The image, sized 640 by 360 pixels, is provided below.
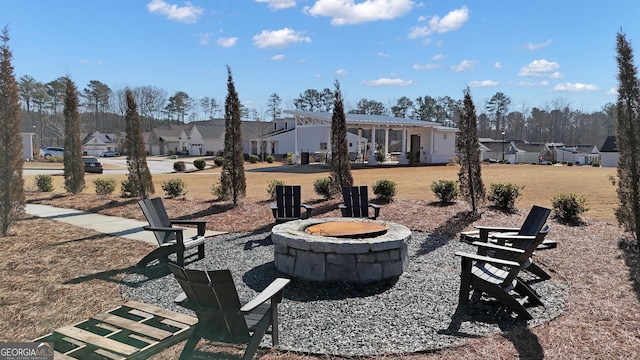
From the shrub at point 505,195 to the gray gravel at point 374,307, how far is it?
3.96m

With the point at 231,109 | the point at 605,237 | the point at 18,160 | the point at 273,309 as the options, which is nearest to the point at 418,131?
the point at 231,109

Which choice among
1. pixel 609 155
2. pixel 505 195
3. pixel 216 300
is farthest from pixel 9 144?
pixel 609 155

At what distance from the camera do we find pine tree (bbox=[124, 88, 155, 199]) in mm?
11977

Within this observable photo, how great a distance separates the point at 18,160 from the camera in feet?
27.8

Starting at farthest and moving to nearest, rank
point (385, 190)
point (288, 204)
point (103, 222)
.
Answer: point (385, 190)
point (103, 222)
point (288, 204)

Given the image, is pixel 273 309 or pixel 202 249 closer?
pixel 273 309

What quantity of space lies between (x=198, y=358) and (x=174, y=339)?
1.04ft

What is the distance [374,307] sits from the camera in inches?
172

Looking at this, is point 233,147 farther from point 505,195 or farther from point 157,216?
point 505,195

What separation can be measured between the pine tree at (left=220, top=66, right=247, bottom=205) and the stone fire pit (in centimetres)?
598

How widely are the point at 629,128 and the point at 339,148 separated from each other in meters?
6.29

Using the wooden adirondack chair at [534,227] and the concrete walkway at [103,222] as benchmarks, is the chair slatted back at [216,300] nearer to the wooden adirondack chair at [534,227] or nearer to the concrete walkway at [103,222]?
the wooden adirondack chair at [534,227]

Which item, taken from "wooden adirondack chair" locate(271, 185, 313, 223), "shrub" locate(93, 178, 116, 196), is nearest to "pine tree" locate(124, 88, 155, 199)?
"shrub" locate(93, 178, 116, 196)

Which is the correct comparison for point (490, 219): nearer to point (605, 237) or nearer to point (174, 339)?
point (605, 237)
